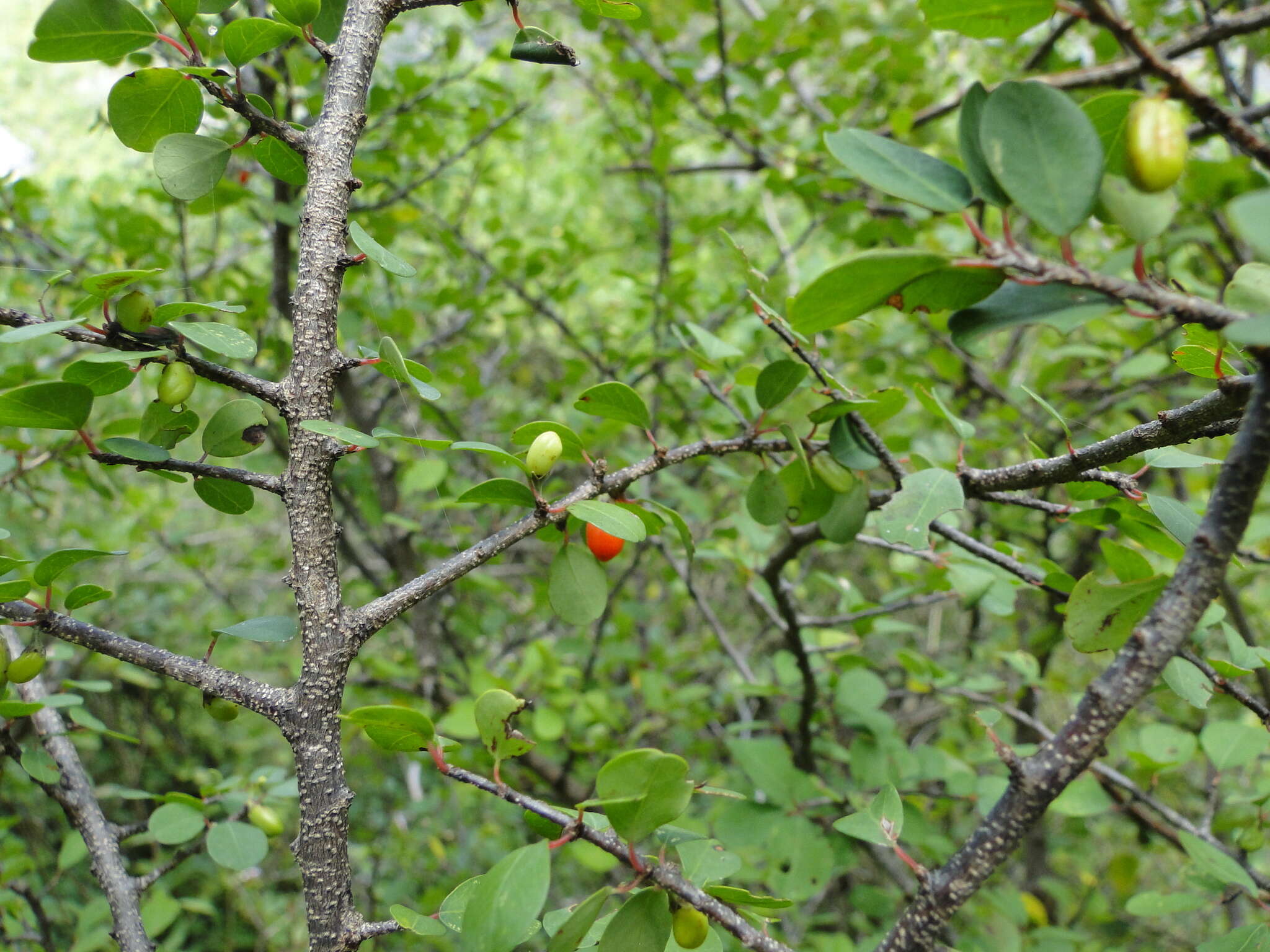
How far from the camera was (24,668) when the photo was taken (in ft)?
2.82

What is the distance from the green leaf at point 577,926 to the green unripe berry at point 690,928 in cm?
8

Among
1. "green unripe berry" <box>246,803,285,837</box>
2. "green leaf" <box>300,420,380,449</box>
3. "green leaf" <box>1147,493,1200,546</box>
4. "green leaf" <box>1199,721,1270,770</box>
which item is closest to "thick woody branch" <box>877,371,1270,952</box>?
"green leaf" <box>1147,493,1200,546</box>

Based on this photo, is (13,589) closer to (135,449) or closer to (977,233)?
(135,449)

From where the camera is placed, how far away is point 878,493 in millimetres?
993

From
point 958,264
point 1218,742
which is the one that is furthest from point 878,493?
point 1218,742

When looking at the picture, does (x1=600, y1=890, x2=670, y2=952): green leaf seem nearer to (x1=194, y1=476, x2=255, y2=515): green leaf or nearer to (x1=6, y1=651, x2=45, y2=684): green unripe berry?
(x1=194, y1=476, x2=255, y2=515): green leaf

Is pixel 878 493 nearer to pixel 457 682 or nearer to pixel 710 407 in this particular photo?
pixel 710 407

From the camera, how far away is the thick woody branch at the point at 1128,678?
0.44 metres

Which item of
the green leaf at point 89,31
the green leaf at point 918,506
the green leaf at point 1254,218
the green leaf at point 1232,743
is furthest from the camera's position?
the green leaf at point 1232,743

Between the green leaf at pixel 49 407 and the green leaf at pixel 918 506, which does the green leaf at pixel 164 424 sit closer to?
the green leaf at pixel 49 407

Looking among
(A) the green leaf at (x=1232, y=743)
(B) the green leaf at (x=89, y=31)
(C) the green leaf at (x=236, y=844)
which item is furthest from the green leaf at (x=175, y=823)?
(A) the green leaf at (x=1232, y=743)

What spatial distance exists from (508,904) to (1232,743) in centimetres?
137

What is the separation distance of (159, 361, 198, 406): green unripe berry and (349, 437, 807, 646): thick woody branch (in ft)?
0.85

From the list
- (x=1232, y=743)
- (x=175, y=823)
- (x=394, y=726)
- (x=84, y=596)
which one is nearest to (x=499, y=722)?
(x=394, y=726)
